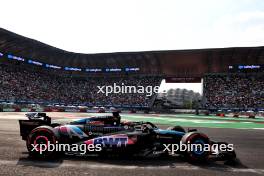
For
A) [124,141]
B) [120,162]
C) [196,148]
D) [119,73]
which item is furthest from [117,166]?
[119,73]

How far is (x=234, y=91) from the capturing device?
Result: 2034 inches

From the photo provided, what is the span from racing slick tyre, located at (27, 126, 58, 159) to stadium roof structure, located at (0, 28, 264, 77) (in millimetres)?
41624

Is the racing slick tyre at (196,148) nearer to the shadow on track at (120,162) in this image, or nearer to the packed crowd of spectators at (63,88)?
the shadow on track at (120,162)

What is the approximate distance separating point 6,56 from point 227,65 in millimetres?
39148

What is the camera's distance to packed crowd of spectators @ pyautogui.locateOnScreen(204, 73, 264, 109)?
49.3 meters

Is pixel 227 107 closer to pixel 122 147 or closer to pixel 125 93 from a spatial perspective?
pixel 125 93

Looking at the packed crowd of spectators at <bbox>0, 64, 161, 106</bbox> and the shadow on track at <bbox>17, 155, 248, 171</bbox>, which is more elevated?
the packed crowd of spectators at <bbox>0, 64, 161, 106</bbox>

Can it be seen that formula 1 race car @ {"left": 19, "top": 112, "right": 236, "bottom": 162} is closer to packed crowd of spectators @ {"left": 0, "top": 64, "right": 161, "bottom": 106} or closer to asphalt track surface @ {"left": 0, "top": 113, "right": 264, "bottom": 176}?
asphalt track surface @ {"left": 0, "top": 113, "right": 264, "bottom": 176}

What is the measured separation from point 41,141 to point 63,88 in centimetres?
5474

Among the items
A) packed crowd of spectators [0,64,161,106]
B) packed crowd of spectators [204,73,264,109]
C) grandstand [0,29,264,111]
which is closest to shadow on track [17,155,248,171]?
grandstand [0,29,264,111]

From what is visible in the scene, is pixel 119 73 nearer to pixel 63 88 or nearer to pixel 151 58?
pixel 151 58

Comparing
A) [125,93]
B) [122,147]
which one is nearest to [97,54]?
[125,93]

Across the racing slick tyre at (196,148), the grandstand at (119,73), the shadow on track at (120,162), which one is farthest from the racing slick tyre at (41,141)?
the grandstand at (119,73)

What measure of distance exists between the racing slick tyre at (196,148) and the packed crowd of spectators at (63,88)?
44325 millimetres
